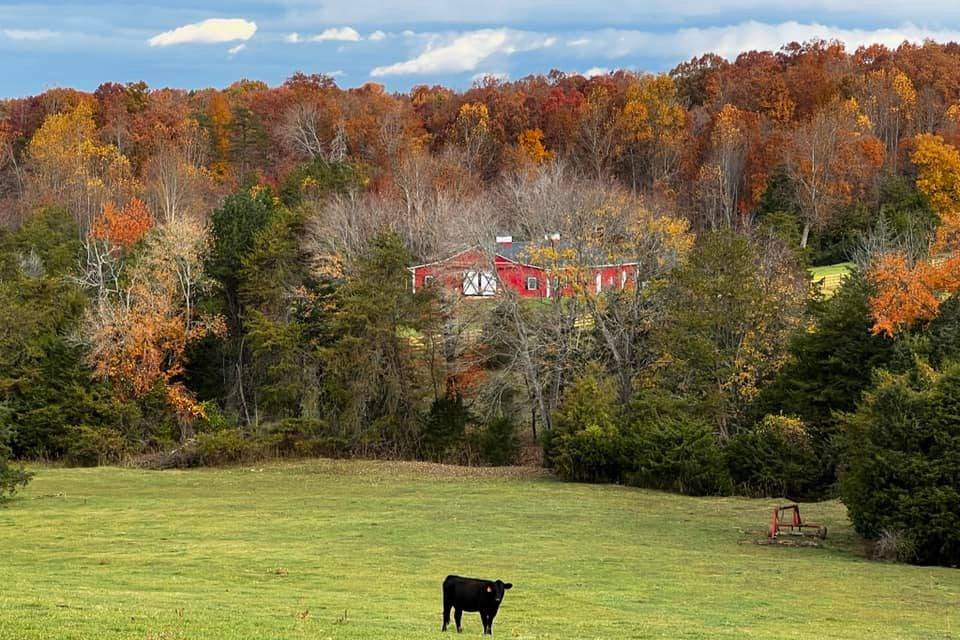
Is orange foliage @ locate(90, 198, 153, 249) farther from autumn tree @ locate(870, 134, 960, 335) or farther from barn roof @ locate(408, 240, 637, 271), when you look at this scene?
autumn tree @ locate(870, 134, 960, 335)

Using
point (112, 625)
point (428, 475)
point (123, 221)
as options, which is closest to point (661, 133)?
point (123, 221)

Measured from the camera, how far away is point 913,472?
3156 centimetres

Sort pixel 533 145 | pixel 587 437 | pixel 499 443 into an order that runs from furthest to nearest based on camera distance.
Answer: pixel 533 145, pixel 499 443, pixel 587 437

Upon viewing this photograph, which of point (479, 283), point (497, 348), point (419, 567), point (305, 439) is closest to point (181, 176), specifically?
point (305, 439)

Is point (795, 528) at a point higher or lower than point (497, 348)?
lower

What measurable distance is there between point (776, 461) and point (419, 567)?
77.2 feet

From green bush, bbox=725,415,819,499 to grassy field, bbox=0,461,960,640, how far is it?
111 inches

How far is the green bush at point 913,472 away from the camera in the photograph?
30.9m

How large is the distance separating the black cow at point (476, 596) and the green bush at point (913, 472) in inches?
706

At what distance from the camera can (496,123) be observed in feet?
420

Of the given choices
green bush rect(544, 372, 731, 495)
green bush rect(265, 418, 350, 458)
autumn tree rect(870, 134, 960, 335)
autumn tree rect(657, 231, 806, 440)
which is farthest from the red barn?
autumn tree rect(870, 134, 960, 335)

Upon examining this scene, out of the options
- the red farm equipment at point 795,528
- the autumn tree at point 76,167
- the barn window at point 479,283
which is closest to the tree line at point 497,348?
the barn window at point 479,283

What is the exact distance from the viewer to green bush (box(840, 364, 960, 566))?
3089 cm

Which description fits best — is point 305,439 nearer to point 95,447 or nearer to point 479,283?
point 95,447
